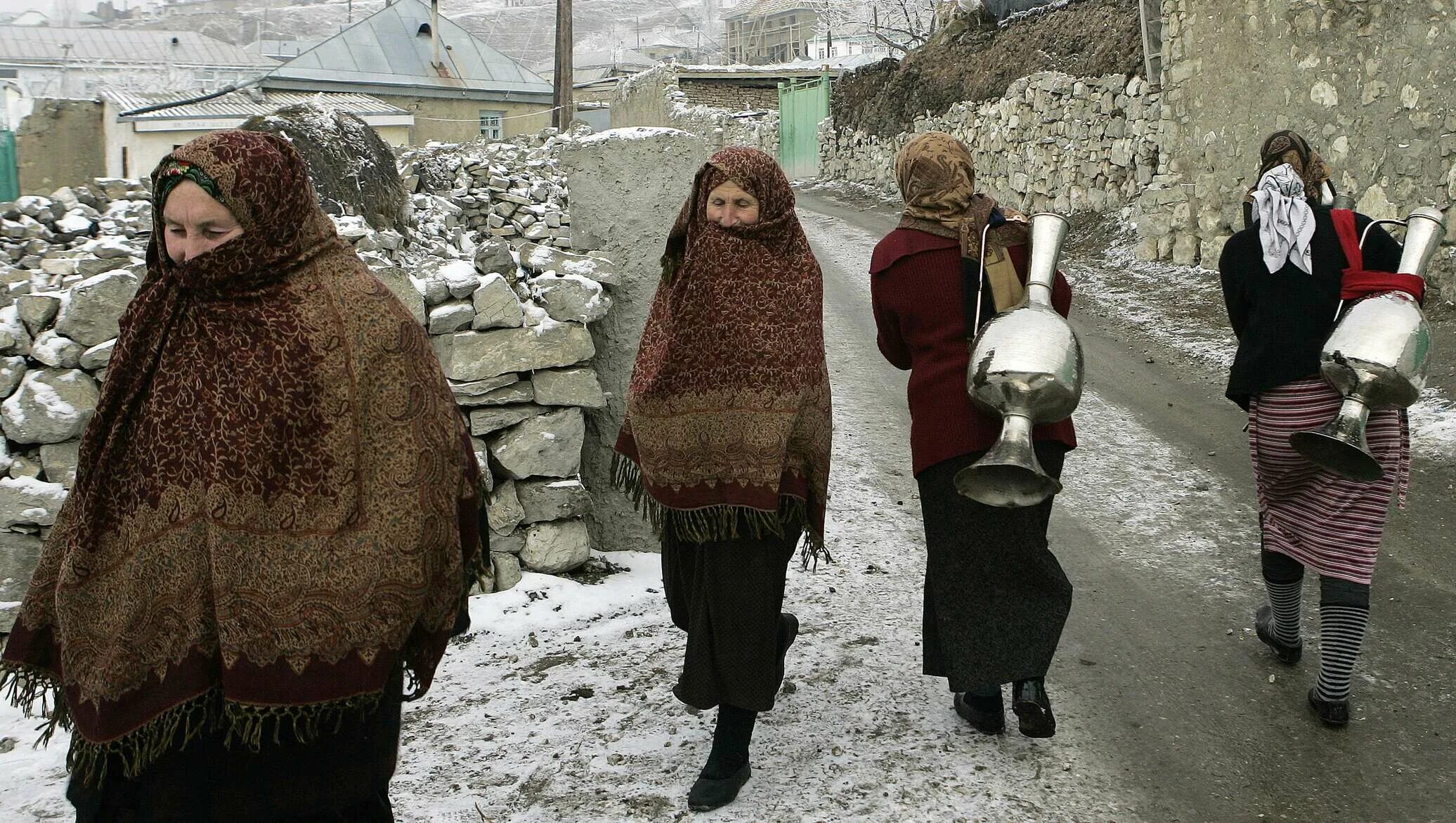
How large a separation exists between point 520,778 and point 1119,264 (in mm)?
9223

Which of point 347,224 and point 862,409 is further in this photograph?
point 862,409

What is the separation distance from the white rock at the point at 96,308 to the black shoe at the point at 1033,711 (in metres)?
→ 3.08

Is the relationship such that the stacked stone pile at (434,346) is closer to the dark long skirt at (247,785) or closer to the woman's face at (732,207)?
the woman's face at (732,207)

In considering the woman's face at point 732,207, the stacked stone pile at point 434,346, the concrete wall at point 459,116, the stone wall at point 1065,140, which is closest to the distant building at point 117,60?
the concrete wall at point 459,116

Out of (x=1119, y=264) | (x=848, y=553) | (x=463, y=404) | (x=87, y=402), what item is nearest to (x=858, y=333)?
(x=1119, y=264)

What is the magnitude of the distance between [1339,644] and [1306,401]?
685 mm

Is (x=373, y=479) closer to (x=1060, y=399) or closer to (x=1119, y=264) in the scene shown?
(x=1060, y=399)

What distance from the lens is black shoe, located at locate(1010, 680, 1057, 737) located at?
314 cm

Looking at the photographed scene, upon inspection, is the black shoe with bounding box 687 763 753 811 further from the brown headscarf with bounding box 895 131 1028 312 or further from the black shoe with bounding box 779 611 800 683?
the brown headscarf with bounding box 895 131 1028 312

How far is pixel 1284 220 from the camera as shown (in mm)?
3293

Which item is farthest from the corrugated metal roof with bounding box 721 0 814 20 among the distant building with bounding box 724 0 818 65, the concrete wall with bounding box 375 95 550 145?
the concrete wall with bounding box 375 95 550 145

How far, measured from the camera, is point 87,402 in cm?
379

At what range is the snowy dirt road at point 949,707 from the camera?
2949 mm

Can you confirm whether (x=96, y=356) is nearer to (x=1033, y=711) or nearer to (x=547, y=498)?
(x=547, y=498)
